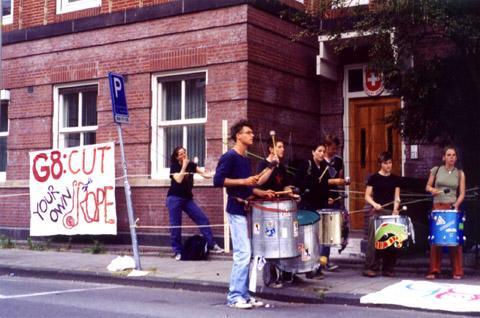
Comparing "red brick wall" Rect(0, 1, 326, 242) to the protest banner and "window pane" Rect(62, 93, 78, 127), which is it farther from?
the protest banner

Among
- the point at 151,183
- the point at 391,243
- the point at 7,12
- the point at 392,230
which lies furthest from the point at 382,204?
the point at 7,12

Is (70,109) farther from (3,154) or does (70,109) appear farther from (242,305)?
(242,305)

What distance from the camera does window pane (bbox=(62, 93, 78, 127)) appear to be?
15312 mm

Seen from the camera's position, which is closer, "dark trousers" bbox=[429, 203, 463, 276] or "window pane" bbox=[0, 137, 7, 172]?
"dark trousers" bbox=[429, 203, 463, 276]

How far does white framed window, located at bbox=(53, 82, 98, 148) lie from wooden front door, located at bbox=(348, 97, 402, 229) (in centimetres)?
549

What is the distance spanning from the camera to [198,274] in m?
10.3

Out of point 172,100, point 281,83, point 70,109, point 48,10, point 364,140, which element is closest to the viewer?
point 281,83

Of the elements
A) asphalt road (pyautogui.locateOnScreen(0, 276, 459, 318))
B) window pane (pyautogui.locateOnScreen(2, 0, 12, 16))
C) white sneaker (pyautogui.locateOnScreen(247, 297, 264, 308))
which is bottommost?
asphalt road (pyautogui.locateOnScreen(0, 276, 459, 318))

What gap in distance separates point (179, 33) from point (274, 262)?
628 cm

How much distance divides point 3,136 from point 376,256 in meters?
10.3

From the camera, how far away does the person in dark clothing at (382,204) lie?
9.88 m

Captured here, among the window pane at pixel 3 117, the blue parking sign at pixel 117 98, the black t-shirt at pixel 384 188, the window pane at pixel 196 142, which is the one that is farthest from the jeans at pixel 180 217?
the window pane at pixel 3 117

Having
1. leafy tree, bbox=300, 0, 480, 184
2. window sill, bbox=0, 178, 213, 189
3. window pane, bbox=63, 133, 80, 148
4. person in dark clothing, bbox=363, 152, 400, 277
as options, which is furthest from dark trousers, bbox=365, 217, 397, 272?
window pane, bbox=63, 133, 80, 148

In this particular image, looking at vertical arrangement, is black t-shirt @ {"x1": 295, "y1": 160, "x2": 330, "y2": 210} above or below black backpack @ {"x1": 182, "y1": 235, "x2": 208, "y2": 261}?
above
